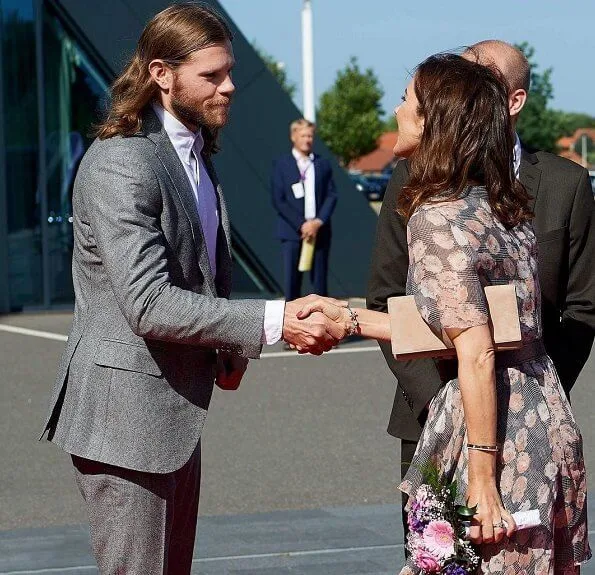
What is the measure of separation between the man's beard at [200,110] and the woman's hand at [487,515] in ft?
3.87

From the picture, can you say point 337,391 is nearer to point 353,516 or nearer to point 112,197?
point 353,516

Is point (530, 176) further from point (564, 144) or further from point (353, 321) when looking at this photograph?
point (564, 144)

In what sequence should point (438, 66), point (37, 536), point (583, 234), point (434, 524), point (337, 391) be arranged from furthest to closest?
point (337, 391)
point (37, 536)
point (583, 234)
point (438, 66)
point (434, 524)

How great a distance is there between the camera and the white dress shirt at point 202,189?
3.47 meters

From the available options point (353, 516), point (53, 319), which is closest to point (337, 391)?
point (353, 516)

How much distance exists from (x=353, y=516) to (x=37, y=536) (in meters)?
1.50

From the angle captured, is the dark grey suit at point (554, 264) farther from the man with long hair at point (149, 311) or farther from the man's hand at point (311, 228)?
the man's hand at point (311, 228)

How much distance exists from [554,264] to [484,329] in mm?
763

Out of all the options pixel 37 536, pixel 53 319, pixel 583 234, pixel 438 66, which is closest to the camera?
pixel 438 66

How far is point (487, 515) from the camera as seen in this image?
3156mm

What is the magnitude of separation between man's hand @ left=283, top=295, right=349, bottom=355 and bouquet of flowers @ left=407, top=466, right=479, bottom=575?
53 cm

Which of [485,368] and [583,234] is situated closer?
[485,368]

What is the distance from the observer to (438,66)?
3355 millimetres

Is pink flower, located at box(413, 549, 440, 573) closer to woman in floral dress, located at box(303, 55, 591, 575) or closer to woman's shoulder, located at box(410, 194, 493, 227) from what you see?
woman in floral dress, located at box(303, 55, 591, 575)
